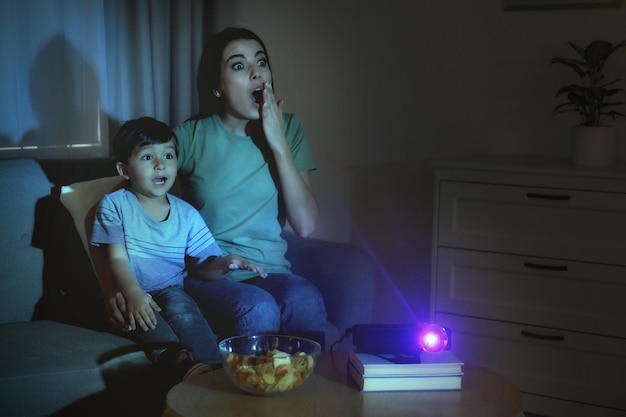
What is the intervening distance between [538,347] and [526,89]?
0.87 metres

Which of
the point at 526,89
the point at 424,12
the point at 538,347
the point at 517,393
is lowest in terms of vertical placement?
the point at 538,347

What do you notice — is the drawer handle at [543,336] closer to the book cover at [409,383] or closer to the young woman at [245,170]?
the young woman at [245,170]

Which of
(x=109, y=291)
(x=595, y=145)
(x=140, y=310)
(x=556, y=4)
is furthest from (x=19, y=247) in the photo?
(x=556, y=4)

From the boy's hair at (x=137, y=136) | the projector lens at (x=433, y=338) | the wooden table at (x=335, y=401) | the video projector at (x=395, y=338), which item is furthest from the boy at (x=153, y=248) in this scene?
A: the projector lens at (x=433, y=338)

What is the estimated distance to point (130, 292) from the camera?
185 centimetres

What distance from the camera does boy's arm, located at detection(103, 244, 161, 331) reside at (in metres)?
1.83

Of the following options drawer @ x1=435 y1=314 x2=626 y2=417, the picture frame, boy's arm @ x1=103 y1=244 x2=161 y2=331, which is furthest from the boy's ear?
the picture frame

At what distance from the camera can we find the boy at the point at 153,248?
1.84m

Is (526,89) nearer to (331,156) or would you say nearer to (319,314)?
(331,156)

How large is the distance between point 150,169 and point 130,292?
0.28 m

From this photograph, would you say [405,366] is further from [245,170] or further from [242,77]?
[242,77]

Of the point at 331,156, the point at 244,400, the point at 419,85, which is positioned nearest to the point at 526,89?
the point at 419,85

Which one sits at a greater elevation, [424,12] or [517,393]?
[424,12]

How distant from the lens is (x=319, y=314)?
2.06 metres
